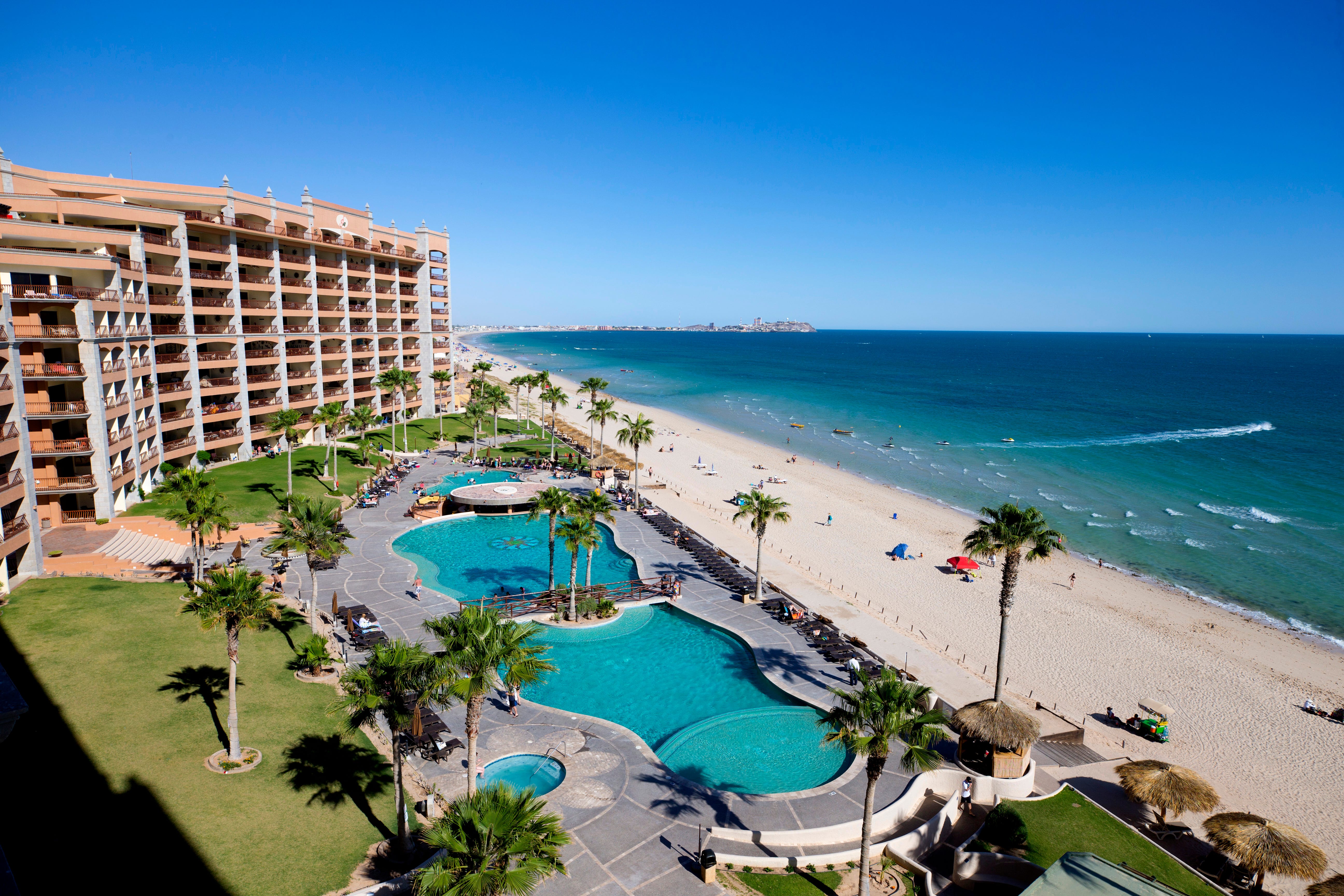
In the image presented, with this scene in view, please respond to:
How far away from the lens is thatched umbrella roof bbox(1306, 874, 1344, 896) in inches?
760

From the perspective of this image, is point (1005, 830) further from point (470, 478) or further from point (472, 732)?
point (470, 478)

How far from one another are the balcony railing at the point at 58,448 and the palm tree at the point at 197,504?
1333 cm

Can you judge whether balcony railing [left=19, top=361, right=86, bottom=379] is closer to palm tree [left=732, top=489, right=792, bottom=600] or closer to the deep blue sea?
palm tree [left=732, top=489, right=792, bottom=600]

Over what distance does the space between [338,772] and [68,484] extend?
3284 centimetres

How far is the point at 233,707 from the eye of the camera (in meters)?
22.3

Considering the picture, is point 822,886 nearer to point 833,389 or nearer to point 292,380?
point 292,380

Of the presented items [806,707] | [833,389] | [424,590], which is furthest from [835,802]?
[833,389]

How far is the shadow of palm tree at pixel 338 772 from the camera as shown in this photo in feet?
70.2

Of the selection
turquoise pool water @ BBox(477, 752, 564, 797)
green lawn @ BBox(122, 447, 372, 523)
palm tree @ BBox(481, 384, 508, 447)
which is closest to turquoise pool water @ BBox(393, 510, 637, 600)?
green lawn @ BBox(122, 447, 372, 523)

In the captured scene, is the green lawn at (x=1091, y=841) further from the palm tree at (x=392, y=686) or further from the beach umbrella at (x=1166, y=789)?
the palm tree at (x=392, y=686)

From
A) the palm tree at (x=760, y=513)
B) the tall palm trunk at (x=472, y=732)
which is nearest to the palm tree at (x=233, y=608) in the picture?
the tall palm trunk at (x=472, y=732)

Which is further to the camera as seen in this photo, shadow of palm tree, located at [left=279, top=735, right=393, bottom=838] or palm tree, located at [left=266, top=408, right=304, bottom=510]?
palm tree, located at [left=266, top=408, right=304, bottom=510]

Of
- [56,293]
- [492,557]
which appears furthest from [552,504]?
[56,293]

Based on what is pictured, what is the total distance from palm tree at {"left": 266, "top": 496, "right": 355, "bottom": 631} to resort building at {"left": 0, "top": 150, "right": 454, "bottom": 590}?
12.9 meters
